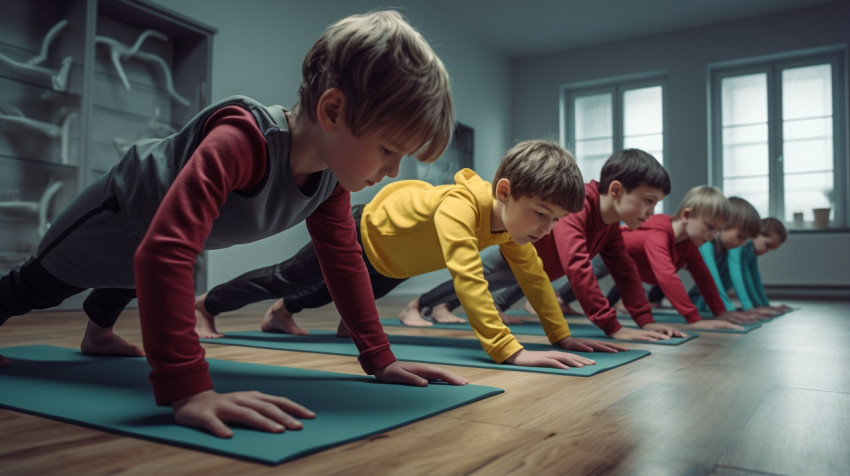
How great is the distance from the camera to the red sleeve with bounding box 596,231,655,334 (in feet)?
7.15

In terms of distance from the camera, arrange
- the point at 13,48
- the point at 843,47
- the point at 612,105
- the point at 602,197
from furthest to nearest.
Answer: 1. the point at 612,105
2. the point at 843,47
3. the point at 13,48
4. the point at 602,197

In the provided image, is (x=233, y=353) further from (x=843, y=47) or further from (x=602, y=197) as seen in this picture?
(x=843, y=47)

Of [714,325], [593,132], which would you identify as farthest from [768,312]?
[593,132]

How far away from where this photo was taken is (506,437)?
765mm

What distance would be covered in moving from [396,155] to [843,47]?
6.29 metres

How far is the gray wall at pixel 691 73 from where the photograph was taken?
5578mm

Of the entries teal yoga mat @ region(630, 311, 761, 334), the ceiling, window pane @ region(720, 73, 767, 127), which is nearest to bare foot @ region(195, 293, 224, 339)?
teal yoga mat @ region(630, 311, 761, 334)

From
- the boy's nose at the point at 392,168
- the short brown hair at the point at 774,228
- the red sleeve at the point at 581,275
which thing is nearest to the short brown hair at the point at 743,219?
the short brown hair at the point at 774,228

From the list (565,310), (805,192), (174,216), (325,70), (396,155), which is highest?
(805,192)

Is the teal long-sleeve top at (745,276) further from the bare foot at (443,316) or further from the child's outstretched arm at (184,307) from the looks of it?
the child's outstretched arm at (184,307)

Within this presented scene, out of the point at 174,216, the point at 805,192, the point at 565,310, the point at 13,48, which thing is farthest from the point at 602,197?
the point at 805,192

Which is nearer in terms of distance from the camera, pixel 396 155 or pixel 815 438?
pixel 815 438

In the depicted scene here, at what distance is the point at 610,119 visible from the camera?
22.0 ft

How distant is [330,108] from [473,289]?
1.93 feet
